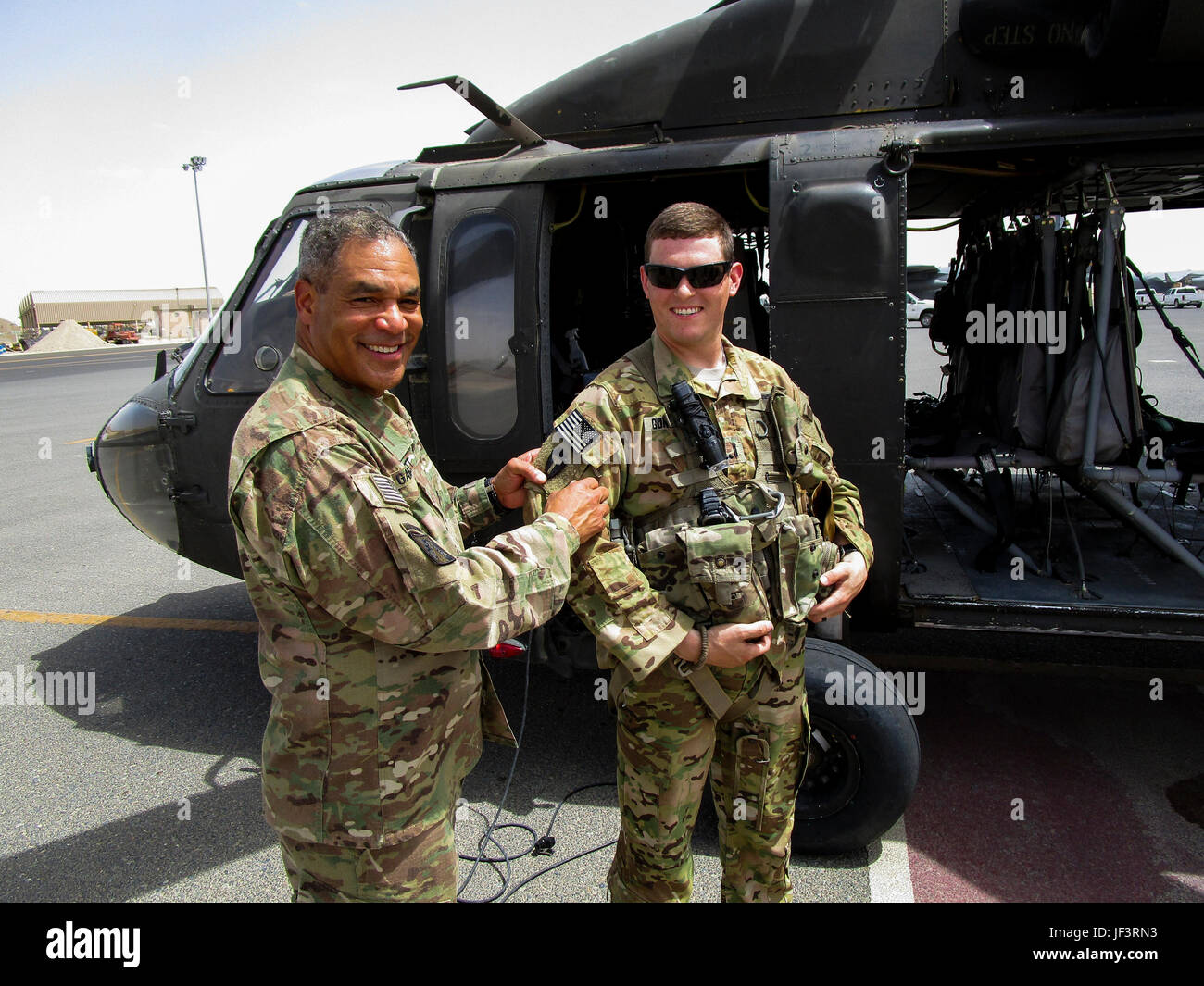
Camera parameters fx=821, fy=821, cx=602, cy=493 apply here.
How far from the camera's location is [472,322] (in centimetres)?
339

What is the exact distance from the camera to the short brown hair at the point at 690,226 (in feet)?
6.73

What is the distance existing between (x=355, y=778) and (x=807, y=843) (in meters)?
1.88

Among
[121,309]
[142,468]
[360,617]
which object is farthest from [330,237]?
[121,309]

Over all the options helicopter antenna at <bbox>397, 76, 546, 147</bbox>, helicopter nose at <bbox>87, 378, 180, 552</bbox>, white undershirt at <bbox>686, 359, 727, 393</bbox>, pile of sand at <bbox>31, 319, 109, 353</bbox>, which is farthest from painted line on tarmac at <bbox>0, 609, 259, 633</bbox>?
pile of sand at <bbox>31, 319, 109, 353</bbox>

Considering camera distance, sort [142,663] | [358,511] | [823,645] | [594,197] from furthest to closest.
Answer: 1. [142,663]
2. [594,197]
3. [823,645]
4. [358,511]

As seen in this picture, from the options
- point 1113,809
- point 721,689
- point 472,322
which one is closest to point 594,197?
point 472,322

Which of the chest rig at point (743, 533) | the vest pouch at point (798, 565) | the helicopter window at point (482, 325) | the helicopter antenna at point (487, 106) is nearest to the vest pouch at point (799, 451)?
the chest rig at point (743, 533)

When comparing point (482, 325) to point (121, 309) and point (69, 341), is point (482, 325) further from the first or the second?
point (121, 309)

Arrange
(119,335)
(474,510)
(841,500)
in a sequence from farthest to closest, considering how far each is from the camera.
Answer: (119,335) < (841,500) < (474,510)

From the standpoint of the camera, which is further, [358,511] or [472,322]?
[472,322]

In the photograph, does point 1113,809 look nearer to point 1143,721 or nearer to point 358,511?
point 1143,721

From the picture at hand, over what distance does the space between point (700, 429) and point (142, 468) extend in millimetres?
3287

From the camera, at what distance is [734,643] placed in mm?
2043

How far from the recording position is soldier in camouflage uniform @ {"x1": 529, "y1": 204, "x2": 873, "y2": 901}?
2045 millimetres
